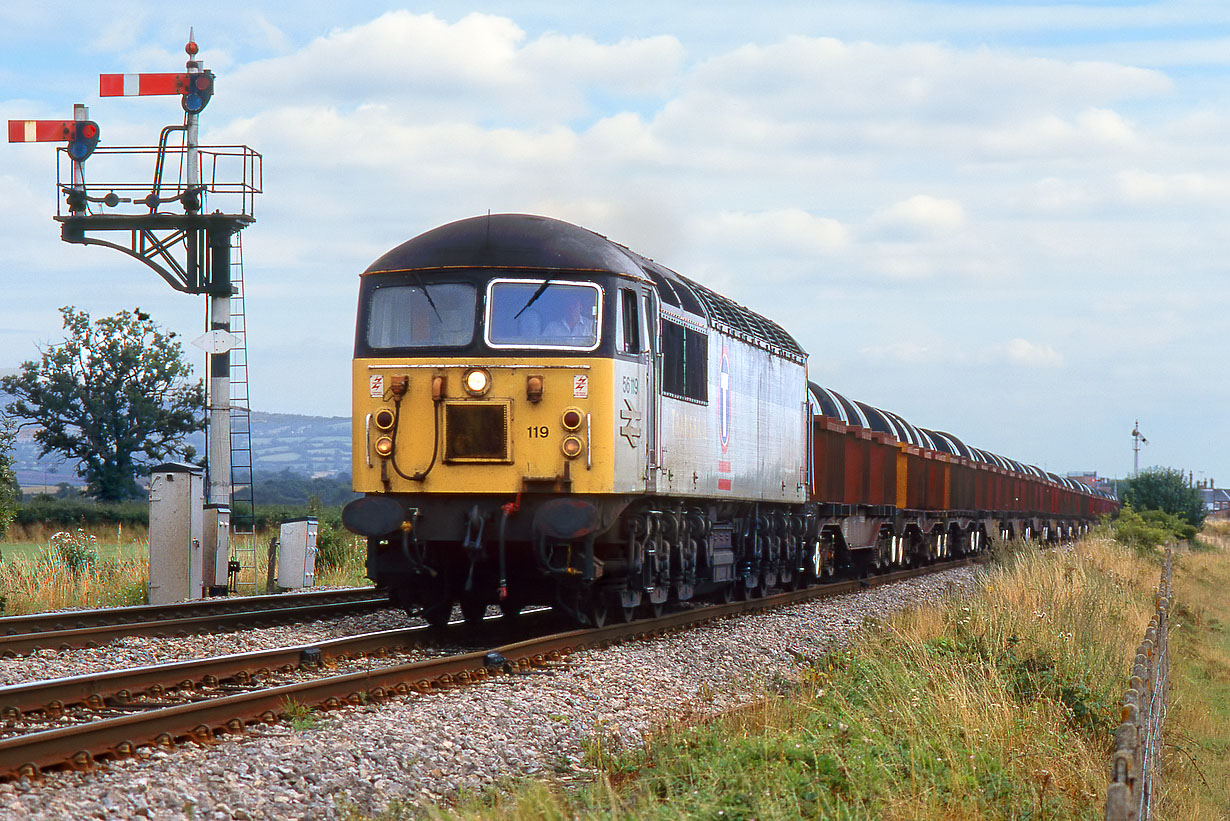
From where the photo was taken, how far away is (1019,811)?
20.7 feet

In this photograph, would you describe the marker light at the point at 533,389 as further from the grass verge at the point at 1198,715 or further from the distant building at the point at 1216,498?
the distant building at the point at 1216,498

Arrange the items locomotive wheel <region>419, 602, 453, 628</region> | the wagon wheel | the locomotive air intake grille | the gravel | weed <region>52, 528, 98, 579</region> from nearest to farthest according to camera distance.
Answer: the gravel
the locomotive air intake grille
locomotive wheel <region>419, 602, 453, 628</region>
the wagon wheel
weed <region>52, 528, 98, 579</region>

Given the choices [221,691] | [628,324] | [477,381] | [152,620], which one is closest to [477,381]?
[477,381]

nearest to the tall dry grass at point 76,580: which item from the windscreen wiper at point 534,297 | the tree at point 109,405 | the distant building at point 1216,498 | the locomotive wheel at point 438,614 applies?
the locomotive wheel at point 438,614

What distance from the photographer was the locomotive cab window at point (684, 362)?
1320 centimetres

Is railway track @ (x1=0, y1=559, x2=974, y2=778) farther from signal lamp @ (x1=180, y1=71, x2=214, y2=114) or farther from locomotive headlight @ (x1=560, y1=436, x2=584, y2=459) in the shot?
signal lamp @ (x1=180, y1=71, x2=214, y2=114)

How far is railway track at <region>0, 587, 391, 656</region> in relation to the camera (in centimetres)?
1095

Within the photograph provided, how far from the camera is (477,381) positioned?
Result: 11727 mm

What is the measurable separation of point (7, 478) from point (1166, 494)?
64.2 meters

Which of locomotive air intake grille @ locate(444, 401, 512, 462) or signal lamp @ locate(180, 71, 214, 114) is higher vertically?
signal lamp @ locate(180, 71, 214, 114)

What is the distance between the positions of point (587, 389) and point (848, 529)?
10987 mm

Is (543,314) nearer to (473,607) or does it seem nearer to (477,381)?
(477,381)

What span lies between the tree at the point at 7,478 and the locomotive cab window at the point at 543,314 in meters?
Answer: 8.89

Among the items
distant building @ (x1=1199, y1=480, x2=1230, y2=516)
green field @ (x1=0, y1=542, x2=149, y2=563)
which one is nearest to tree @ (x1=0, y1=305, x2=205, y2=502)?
green field @ (x1=0, y1=542, x2=149, y2=563)
